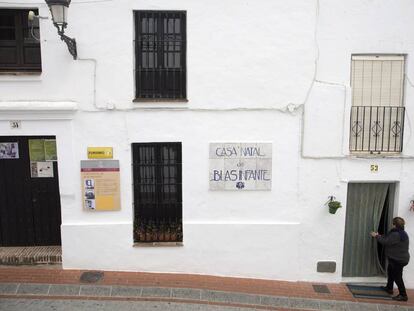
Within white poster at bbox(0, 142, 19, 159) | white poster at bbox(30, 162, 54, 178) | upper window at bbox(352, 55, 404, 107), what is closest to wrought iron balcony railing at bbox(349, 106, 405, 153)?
upper window at bbox(352, 55, 404, 107)

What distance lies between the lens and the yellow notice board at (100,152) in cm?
773

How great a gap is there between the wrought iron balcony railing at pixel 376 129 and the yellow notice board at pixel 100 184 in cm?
468

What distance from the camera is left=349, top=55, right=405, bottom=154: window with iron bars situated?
788cm

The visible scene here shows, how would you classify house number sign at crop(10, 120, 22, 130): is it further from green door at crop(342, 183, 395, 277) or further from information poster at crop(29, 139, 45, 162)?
green door at crop(342, 183, 395, 277)

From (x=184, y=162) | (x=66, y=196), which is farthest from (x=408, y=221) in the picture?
(x=66, y=196)

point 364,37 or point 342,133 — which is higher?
point 364,37

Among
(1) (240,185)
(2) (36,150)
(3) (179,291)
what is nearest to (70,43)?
(2) (36,150)

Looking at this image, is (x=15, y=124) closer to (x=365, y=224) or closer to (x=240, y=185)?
(x=240, y=185)

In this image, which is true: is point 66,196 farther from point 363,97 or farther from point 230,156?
point 363,97

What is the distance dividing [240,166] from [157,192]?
5.66ft

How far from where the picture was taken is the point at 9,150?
8.06m

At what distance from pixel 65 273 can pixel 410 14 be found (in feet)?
27.0

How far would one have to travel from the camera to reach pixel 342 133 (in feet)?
25.9

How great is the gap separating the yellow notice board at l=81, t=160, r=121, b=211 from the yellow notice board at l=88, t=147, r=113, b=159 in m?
Answer: 0.10
